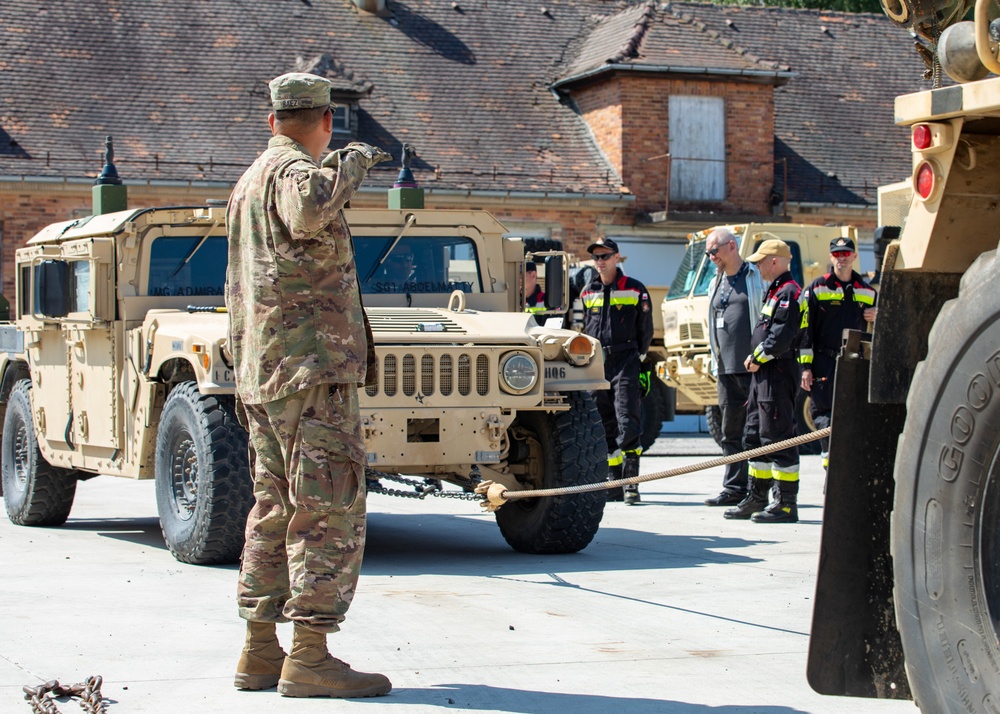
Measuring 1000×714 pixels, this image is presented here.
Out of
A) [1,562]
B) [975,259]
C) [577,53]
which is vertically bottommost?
Answer: [1,562]

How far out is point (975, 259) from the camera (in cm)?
350

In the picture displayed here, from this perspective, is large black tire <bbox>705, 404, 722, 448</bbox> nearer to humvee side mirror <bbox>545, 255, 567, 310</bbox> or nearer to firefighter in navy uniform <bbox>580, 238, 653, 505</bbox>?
firefighter in navy uniform <bbox>580, 238, 653, 505</bbox>

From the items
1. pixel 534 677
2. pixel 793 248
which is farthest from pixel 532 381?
pixel 793 248

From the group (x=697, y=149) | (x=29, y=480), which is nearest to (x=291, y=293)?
(x=29, y=480)

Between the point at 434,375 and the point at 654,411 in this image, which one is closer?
the point at 434,375

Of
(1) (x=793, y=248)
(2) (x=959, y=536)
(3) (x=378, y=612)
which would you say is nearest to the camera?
(2) (x=959, y=536)

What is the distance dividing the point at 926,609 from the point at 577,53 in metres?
24.3

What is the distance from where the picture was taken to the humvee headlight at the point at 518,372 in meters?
7.53

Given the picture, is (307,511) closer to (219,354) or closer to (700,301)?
(219,354)

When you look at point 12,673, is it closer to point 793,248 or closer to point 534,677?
point 534,677

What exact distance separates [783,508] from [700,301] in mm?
5843

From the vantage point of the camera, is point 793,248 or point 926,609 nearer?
point 926,609

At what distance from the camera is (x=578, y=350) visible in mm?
7848

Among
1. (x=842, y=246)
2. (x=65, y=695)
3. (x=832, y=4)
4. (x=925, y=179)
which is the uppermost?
(x=832, y=4)
